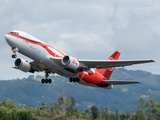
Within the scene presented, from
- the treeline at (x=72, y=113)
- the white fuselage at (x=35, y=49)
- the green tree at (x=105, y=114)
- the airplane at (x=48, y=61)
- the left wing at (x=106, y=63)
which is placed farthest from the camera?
the green tree at (x=105, y=114)

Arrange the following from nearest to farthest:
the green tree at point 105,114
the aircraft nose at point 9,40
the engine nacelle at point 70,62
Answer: the aircraft nose at point 9,40
the engine nacelle at point 70,62
the green tree at point 105,114

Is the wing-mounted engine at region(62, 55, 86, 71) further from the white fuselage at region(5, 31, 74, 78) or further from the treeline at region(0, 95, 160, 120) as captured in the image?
the treeline at region(0, 95, 160, 120)

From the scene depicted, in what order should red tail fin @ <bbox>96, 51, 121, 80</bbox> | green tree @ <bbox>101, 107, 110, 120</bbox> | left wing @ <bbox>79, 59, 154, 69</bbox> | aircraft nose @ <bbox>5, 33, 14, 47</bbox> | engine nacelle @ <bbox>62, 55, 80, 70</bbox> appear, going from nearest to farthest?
aircraft nose @ <bbox>5, 33, 14, 47</bbox>
engine nacelle @ <bbox>62, 55, 80, 70</bbox>
left wing @ <bbox>79, 59, 154, 69</bbox>
red tail fin @ <bbox>96, 51, 121, 80</bbox>
green tree @ <bbox>101, 107, 110, 120</bbox>

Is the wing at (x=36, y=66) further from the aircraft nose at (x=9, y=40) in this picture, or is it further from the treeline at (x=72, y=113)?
the treeline at (x=72, y=113)

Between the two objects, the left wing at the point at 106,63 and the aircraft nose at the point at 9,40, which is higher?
the aircraft nose at the point at 9,40

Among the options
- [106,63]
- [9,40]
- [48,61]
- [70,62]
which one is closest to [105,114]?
[106,63]

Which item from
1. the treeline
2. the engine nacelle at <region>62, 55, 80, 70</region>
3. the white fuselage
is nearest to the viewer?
the white fuselage

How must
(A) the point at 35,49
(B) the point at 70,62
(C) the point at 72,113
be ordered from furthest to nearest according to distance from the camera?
(C) the point at 72,113 < (B) the point at 70,62 < (A) the point at 35,49

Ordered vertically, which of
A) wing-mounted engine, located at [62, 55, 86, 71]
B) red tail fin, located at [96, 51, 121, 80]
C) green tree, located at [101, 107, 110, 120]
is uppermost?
red tail fin, located at [96, 51, 121, 80]

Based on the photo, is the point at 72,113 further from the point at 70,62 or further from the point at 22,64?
the point at 70,62

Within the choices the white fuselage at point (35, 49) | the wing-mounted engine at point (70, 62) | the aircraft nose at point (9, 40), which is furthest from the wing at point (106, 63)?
the aircraft nose at point (9, 40)

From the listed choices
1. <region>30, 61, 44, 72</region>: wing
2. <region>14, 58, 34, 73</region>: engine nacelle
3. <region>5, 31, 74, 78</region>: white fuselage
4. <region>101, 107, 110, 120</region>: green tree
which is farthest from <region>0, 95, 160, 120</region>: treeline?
<region>5, 31, 74, 78</region>: white fuselage

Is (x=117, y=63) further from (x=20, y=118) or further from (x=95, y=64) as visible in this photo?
(x=20, y=118)

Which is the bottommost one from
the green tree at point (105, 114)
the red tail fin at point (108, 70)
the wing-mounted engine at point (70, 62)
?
the green tree at point (105, 114)
